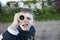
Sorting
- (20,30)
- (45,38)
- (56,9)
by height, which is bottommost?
(45,38)

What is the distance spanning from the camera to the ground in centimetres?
208

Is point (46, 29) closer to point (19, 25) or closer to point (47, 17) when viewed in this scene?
point (47, 17)

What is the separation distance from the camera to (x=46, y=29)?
7.36 feet

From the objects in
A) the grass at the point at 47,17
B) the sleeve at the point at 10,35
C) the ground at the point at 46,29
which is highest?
the sleeve at the point at 10,35

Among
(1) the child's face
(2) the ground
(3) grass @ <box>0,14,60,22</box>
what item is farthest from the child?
(3) grass @ <box>0,14,60,22</box>

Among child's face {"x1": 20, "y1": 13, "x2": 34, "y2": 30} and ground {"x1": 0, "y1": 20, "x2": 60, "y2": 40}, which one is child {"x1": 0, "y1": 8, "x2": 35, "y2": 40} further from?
ground {"x1": 0, "y1": 20, "x2": 60, "y2": 40}

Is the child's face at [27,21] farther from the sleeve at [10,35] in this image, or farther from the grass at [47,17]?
the grass at [47,17]

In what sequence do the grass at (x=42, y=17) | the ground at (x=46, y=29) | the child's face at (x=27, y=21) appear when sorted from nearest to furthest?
1. the child's face at (x=27, y=21)
2. the ground at (x=46, y=29)
3. the grass at (x=42, y=17)

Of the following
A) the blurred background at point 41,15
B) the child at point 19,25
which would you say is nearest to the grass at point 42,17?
the blurred background at point 41,15

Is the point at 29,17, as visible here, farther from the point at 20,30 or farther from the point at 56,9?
the point at 56,9

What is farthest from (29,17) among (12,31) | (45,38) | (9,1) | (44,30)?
(9,1)

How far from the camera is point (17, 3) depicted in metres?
2.47

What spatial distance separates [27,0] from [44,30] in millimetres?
544

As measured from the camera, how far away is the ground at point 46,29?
2.08 meters
